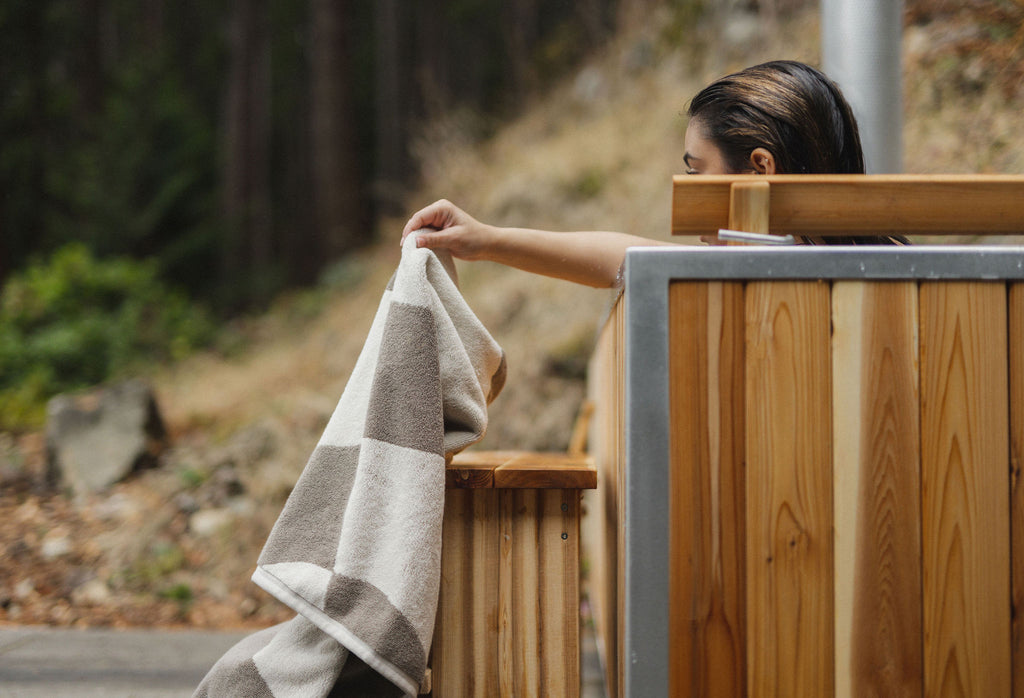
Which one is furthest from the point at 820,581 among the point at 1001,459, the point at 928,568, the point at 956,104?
the point at 956,104

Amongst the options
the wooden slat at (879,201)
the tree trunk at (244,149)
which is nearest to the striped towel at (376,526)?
the wooden slat at (879,201)

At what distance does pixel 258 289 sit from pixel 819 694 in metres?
9.87

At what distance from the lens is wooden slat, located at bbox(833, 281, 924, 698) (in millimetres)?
1069

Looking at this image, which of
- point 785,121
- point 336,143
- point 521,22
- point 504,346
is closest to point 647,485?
point 785,121

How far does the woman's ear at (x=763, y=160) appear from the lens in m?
1.50

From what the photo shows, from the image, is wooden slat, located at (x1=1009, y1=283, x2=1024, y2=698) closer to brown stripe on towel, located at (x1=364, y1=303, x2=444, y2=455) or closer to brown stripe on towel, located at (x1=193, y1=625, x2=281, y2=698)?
brown stripe on towel, located at (x1=364, y1=303, x2=444, y2=455)

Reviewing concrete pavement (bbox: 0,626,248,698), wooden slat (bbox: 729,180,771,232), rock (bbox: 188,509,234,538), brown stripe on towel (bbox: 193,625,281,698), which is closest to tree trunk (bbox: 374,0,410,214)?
rock (bbox: 188,509,234,538)

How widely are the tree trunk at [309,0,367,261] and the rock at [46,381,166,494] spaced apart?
15.6ft

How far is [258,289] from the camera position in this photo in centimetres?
1007

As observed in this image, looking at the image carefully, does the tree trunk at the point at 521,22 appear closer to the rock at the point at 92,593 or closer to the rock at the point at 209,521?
the rock at the point at 209,521

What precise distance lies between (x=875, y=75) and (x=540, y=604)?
66.5 inches

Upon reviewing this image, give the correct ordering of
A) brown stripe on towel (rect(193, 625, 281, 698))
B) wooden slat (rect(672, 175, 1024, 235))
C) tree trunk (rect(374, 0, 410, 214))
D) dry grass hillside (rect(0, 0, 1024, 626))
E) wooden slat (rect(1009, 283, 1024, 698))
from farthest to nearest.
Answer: tree trunk (rect(374, 0, 410, 214))
dry grass hillside (rect(0, 0, 1024, 626))
brown stripe on towel (rect(193, 625, 281, 698))
wooden slat (rect(672, 175, 1024, 235))
wooden slat (rect(1009, 283, 1024, 698))

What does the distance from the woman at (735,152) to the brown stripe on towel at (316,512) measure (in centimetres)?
46

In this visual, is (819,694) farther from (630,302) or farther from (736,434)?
(630,302)
